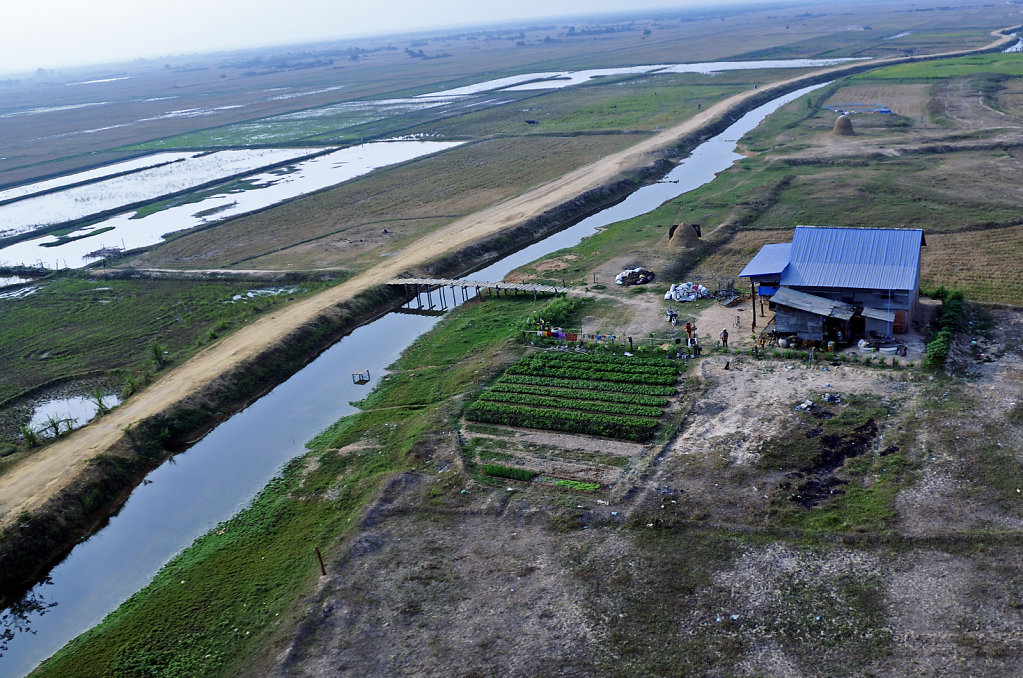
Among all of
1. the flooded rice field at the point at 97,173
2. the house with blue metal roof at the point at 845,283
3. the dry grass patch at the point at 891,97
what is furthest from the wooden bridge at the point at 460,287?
the flooded rice field at the point at 97,173

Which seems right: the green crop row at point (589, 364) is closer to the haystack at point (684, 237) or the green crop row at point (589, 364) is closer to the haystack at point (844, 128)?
the haystack at point (684, 237)

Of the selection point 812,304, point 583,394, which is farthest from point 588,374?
point 812,304

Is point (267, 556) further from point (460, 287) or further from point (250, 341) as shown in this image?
point (460, 287)

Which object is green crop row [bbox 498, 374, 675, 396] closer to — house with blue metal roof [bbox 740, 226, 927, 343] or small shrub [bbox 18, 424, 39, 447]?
house with blue metal roof [bbox 740, 226, 927, 343]

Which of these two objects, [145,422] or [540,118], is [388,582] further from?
[540,118]

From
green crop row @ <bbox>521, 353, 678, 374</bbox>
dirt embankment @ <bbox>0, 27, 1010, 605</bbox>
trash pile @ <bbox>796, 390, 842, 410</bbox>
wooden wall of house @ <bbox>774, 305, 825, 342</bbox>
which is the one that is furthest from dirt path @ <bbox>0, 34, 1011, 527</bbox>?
trash pile @ <bbox>796, 390, 842, 410</bbox>

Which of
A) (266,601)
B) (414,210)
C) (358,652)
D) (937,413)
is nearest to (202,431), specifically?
(266,601)
